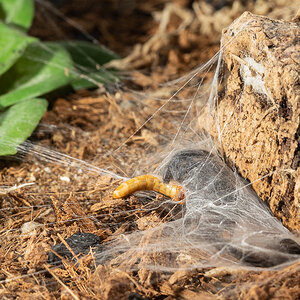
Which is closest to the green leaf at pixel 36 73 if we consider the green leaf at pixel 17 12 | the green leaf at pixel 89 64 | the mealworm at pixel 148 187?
the green leaf at pixel 89 64

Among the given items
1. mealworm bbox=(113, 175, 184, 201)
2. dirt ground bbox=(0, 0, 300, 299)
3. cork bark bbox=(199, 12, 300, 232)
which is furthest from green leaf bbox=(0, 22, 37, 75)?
cork bark bbox=(199, 12, 300, 232)

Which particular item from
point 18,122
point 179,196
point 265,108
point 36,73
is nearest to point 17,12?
point 36,73

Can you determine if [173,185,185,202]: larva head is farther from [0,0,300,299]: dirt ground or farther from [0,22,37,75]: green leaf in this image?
[0,22,37,75]: green leaf

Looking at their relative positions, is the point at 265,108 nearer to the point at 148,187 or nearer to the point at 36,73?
the point at 148,187

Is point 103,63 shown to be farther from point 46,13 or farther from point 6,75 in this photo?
point 46,13

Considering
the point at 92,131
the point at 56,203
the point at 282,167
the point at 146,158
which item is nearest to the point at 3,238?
the point at 56,203
